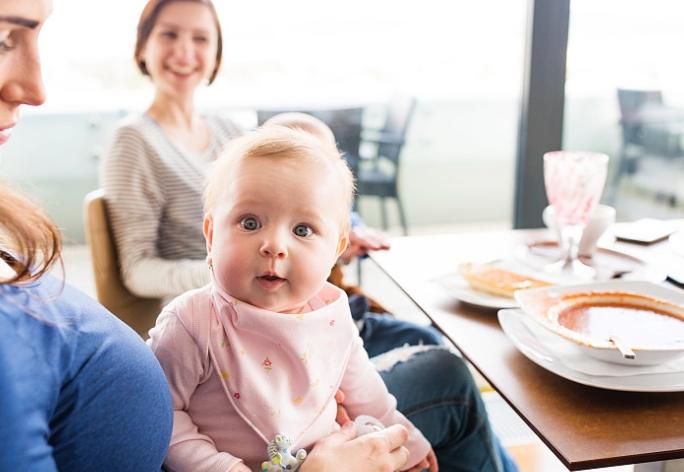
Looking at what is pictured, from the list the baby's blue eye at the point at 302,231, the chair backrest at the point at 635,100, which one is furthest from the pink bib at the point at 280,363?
the chair backrest at the point at 635,100

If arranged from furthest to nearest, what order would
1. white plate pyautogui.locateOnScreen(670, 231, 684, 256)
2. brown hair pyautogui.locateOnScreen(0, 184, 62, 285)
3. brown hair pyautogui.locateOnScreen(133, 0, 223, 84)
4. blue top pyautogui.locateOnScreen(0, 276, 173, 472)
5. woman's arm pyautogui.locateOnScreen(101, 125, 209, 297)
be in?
brown hair pyautogui.locateOnScreen(133, 0, 223, 84)
woman's arm pyautogui.locateOnScreen(101, 125, 209, 297)
white plate pyautogui.locateOnScreen(670, 231, 684, 256)
brown hair pyautogui.locateOnScreen(0, 184, 62, 285)
blue top pyautogui.locateOnScreen(0, 276, 173, 472)

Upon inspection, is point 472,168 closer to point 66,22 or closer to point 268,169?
point 66,22

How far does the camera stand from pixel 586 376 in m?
0.91

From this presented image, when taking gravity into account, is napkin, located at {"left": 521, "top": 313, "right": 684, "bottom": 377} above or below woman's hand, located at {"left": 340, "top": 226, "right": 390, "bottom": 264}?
above

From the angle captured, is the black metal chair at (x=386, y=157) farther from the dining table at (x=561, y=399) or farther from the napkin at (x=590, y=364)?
the napkin at (x=590, y=364)

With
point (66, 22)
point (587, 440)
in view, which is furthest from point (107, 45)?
point (587, 440)

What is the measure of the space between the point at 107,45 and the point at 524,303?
10.3 feet

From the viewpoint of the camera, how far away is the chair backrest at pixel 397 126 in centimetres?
368

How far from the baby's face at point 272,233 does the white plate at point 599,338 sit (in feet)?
1.06

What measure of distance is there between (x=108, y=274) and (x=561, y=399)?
121cm

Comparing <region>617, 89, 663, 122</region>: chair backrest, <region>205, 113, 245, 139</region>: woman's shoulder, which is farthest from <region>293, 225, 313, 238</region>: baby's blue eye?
<region>617, 89, 663, 122</region>: chair backrest

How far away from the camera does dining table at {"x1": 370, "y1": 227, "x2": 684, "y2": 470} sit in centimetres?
79

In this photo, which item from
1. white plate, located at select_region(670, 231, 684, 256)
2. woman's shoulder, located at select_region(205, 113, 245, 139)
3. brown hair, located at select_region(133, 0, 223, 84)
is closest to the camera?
white plate, located at select_region(670, 231, 684, 256)

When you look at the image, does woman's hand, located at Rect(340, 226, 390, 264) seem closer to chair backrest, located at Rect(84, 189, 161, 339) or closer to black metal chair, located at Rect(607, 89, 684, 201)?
chair backrest, located at Rect(84, 189, 161, 339)
